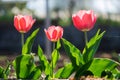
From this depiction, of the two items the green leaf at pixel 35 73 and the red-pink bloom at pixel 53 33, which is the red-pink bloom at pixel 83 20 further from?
the green leaf at pixel 35 73

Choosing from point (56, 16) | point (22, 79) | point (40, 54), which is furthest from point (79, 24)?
point (56, 16)

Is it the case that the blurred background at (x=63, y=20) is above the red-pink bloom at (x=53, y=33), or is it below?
below

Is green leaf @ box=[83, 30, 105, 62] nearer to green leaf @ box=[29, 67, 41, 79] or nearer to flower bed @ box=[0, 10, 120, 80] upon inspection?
flower bed @ box=[0, 10, 120, 80]

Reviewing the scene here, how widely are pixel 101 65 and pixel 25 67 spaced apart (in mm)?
273

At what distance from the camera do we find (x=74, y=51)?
5.11ft

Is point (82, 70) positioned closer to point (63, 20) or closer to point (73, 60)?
point (73, 60)

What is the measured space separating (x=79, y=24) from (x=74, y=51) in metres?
0.10

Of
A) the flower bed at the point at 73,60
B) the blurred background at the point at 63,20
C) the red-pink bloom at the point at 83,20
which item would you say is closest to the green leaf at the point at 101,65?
the flower bed at the point at 73,60

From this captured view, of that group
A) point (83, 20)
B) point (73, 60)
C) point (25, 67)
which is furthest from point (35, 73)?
point (83, 20)

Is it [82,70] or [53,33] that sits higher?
[53,33]

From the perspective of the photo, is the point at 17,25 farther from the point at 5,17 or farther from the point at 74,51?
the point at 5,17

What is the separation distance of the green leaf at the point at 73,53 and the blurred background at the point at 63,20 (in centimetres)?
441

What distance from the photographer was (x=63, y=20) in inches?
266

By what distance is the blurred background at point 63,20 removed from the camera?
6.20 m
